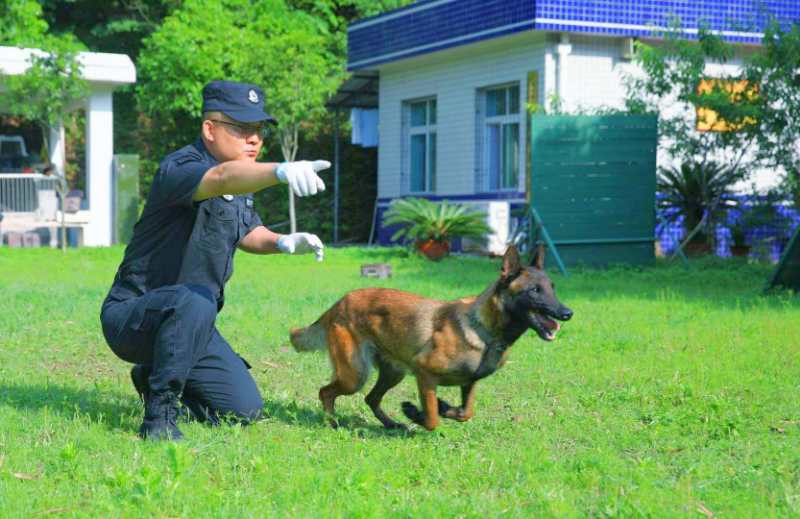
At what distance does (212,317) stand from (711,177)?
14226 mm

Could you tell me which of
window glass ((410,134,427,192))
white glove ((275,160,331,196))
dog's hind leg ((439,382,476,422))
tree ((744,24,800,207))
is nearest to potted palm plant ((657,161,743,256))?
tree ((744,24,800,207))

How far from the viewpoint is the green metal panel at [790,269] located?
501 inches

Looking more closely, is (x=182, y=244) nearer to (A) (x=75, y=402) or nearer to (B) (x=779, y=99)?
(A) (x=75, y=402)

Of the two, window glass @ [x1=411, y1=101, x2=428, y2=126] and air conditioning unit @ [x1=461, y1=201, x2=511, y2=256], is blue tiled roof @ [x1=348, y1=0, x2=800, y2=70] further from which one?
air conditioning unit @ [x1=461, y1=201, x2=511, y2=256]

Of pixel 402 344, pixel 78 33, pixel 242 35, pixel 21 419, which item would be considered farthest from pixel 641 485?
pixel 78 33

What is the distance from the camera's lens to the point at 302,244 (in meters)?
5.80

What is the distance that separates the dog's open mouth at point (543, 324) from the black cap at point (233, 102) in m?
1.81

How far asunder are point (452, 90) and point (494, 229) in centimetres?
379

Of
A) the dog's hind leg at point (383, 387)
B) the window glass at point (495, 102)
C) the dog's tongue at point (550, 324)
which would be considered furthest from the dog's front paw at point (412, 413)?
the window glass at point (495, 102)

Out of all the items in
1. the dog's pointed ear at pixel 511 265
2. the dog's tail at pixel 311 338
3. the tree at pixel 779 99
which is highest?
the tree at pixel 779 99

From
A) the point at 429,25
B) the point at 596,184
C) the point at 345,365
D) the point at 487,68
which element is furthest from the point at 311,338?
the point at 429,25

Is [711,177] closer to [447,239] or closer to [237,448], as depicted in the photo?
[447,239]

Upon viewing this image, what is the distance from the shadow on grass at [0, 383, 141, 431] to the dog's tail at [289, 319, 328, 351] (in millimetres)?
1044

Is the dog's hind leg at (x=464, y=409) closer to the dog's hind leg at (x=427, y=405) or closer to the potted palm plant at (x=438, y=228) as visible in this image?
the dog's hind leg at (x=427, y=405)
